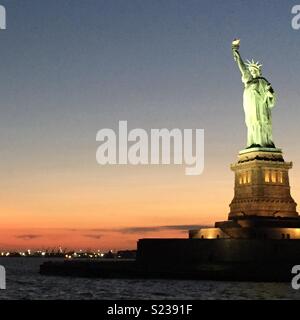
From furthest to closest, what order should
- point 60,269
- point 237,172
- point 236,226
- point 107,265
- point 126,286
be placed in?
point 60,269 → point 107,265 → point 237,172 → point 236,226 → point 126,286

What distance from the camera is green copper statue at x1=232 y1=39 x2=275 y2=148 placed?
73125mm

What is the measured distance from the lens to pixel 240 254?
65.0 m

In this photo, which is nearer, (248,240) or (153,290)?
(153,290)

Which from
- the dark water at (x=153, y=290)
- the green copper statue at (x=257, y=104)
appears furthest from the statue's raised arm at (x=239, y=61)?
the dark water at (x=153, y=290)

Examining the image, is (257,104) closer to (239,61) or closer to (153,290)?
(239,61)

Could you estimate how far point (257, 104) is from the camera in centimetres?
7356

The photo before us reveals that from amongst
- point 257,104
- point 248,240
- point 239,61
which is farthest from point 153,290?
point 239,61

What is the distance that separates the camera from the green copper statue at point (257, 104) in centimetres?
7312

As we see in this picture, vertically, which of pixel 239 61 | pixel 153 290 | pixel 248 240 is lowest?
pixel 153 290

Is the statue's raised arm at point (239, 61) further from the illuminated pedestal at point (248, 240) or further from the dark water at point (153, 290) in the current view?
the dark water at point (153, 290)

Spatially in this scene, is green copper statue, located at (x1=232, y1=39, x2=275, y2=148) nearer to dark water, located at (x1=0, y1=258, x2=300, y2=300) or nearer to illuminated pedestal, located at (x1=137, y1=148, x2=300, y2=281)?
illuminated pedestal, located at (x1=137, y1=148, x2=300, y2=281)
